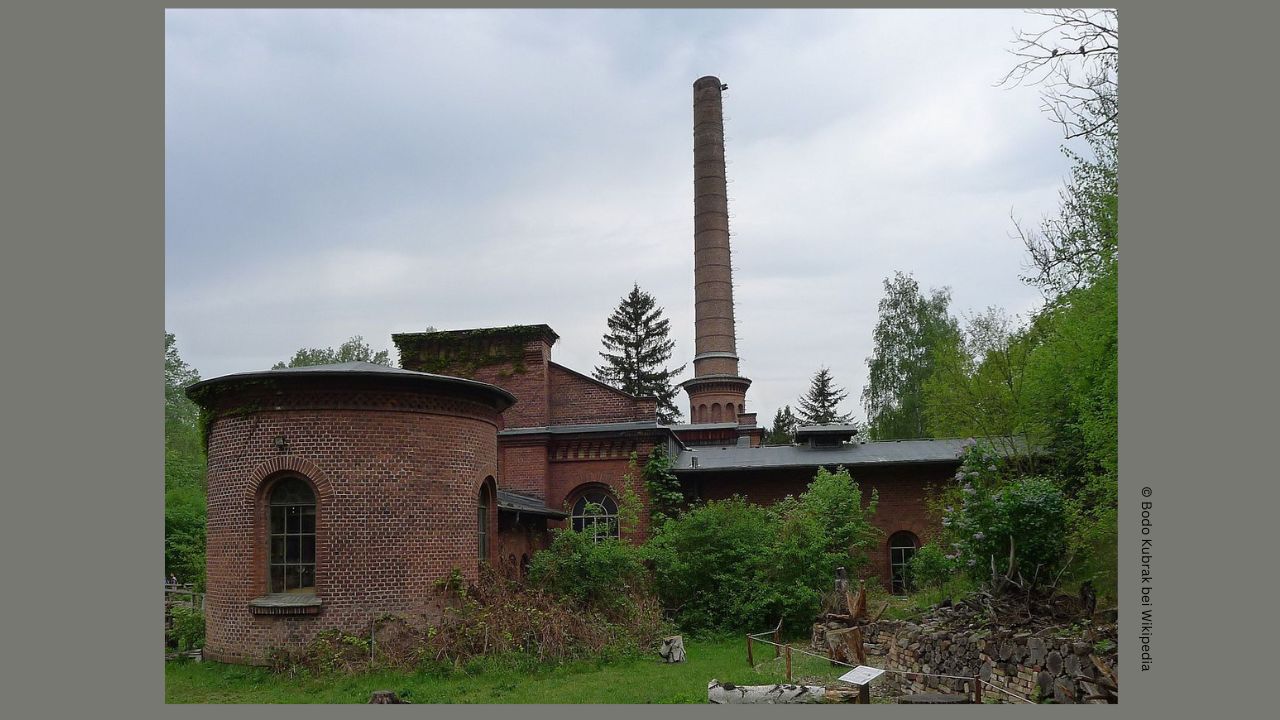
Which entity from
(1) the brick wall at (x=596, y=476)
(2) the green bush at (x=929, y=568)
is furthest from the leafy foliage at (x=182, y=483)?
(2) the green bush at (x=929, y=568)

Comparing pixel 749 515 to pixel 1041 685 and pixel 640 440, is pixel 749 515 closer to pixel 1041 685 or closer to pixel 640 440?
pixel 640 440

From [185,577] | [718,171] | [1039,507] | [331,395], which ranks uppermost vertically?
[718,171]

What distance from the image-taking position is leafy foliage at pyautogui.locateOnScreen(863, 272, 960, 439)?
37.5 m

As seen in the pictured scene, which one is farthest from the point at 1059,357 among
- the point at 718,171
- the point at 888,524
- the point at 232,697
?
the point at 718,171

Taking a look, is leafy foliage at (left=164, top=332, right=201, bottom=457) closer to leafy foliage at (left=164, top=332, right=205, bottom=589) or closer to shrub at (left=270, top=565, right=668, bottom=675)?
leafy foliage at (left=164, top=332, right=205, bottom=589)

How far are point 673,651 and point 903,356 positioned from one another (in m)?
26.6

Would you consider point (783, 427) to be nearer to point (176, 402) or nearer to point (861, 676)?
point (176, 402)

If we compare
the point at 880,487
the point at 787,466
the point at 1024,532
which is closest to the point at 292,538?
the point at 1024,532

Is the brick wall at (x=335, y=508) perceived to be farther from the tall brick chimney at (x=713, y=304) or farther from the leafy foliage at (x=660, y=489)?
the tall brick chimney at (x=713, y=304)

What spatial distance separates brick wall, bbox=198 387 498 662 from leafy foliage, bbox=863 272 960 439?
27009mm

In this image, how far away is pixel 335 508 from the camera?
13578 mm

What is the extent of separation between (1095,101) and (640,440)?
13401mm

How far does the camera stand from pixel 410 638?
13.6 metres

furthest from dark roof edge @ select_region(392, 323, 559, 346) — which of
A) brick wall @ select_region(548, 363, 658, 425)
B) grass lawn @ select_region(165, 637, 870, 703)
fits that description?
grass lawn @ select_region(165, 637, 870, 703)
